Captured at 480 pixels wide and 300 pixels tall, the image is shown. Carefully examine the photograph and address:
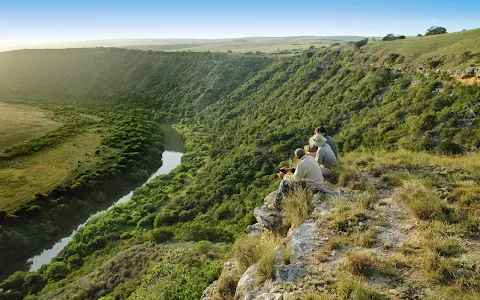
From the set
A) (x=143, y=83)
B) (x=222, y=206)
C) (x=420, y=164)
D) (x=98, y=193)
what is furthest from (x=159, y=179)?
(x=143, y=83)

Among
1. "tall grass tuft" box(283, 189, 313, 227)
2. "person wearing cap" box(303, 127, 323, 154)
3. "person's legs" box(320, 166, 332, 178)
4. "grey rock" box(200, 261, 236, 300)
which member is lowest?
"grey rock" box(200, 261, 236, 300)

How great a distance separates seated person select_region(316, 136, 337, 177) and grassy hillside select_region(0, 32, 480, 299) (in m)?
0.56

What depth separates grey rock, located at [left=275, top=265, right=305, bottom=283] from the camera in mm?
8038

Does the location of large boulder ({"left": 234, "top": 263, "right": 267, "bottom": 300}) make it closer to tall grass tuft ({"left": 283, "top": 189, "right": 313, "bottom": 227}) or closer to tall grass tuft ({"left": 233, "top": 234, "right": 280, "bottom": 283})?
tall grass tuft ({"left": 233, "top": 234, "right": 280, "bottom": 283})

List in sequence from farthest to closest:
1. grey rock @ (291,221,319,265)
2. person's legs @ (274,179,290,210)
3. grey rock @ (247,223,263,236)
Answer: grey rock @ (247,223,263,236)
person's legs @ (274,179,290,210)
grey rock @ (291,221,319,265)

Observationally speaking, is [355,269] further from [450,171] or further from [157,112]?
[157,112]

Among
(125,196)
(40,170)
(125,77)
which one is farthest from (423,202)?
(125,77)

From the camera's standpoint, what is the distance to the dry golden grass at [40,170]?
120 feet

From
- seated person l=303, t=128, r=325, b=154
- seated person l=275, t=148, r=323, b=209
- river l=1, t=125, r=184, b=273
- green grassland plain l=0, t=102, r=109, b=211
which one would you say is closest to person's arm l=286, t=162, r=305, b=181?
seated person l=275, t=148, r=323, b=209

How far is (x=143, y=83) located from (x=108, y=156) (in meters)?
52.4

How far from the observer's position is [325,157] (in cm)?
1338

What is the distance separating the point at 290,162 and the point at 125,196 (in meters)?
32.4

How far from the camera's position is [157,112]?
81188mm

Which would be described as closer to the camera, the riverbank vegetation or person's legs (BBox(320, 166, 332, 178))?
person's legs (BBox(320, 166, 332, 178))
